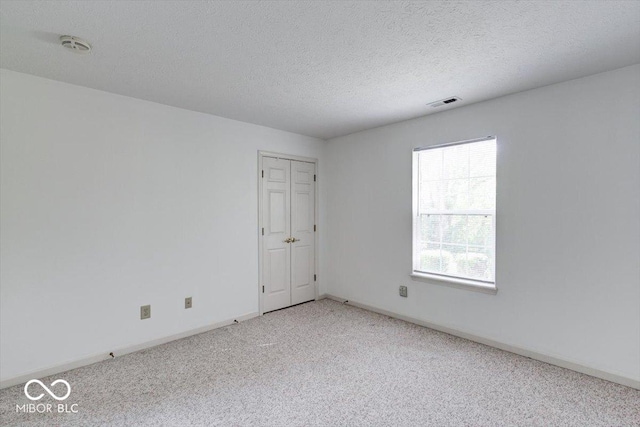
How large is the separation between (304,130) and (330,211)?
1.30 meters

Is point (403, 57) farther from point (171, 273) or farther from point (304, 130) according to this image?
point (171, 273)

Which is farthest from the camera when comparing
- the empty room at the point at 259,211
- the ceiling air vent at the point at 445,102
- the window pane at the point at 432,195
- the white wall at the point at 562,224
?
the window pane at the point at 432,195

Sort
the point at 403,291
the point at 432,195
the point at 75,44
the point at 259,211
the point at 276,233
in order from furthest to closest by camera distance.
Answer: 1. the point at 276,233
2. the point at 259,211
3. the point at 403,291
4. the point at 432,195
5. the point at 75,44

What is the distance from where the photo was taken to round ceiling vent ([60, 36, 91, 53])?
1.96 m

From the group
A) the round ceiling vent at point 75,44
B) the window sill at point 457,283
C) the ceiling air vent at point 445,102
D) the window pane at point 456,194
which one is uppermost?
the ceiling air vent at point 445,102

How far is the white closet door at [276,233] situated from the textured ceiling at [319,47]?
4.30 ft

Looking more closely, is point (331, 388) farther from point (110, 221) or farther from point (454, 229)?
point (110, 221)

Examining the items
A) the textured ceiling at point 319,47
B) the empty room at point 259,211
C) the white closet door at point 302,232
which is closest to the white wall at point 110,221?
the empty room at point 259,211

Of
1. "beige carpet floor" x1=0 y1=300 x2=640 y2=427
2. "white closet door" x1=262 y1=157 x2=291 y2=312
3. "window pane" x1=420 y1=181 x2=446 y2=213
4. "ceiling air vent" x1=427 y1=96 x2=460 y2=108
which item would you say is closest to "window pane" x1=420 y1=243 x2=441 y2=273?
"window pane" x1=420 y1=181 x2=446 y2=213

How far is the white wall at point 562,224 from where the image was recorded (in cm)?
237

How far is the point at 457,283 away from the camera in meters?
3.30

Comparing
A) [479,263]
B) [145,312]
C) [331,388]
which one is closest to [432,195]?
[479,263]

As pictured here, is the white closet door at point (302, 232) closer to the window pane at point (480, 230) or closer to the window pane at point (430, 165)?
the window pane at point (430, 165)

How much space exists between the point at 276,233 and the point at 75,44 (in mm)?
2807
